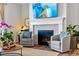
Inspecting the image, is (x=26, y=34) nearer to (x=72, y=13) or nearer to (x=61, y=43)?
(x=61, y=43)

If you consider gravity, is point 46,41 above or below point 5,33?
below

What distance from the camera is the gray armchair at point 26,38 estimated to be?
1936 millimetres

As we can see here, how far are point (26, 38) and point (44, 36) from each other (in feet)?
0.87

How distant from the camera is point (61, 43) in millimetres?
2150

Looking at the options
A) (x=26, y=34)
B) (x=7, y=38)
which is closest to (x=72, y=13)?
(x=26, y=34)

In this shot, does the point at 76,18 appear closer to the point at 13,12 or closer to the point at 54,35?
the point at 54,35

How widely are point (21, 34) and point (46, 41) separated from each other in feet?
1.15

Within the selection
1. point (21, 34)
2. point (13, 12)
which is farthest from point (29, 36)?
point (13, 12)

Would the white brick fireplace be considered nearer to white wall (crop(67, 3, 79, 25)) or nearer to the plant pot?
white wall (crop(67, 3, 79, 25))

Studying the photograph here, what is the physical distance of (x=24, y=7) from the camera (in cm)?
185

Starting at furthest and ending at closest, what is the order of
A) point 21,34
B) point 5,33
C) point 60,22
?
point 60,22 < point 21,34 < point 5,33

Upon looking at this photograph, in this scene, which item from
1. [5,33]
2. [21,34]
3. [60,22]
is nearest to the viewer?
[5,33]

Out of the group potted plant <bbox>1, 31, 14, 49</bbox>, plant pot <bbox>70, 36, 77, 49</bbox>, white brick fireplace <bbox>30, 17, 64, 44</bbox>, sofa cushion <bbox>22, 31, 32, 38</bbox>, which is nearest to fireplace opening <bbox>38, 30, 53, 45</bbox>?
white brick fireplace <bbox>30, 17, 64, 44</bbox>

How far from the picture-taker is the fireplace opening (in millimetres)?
1991
